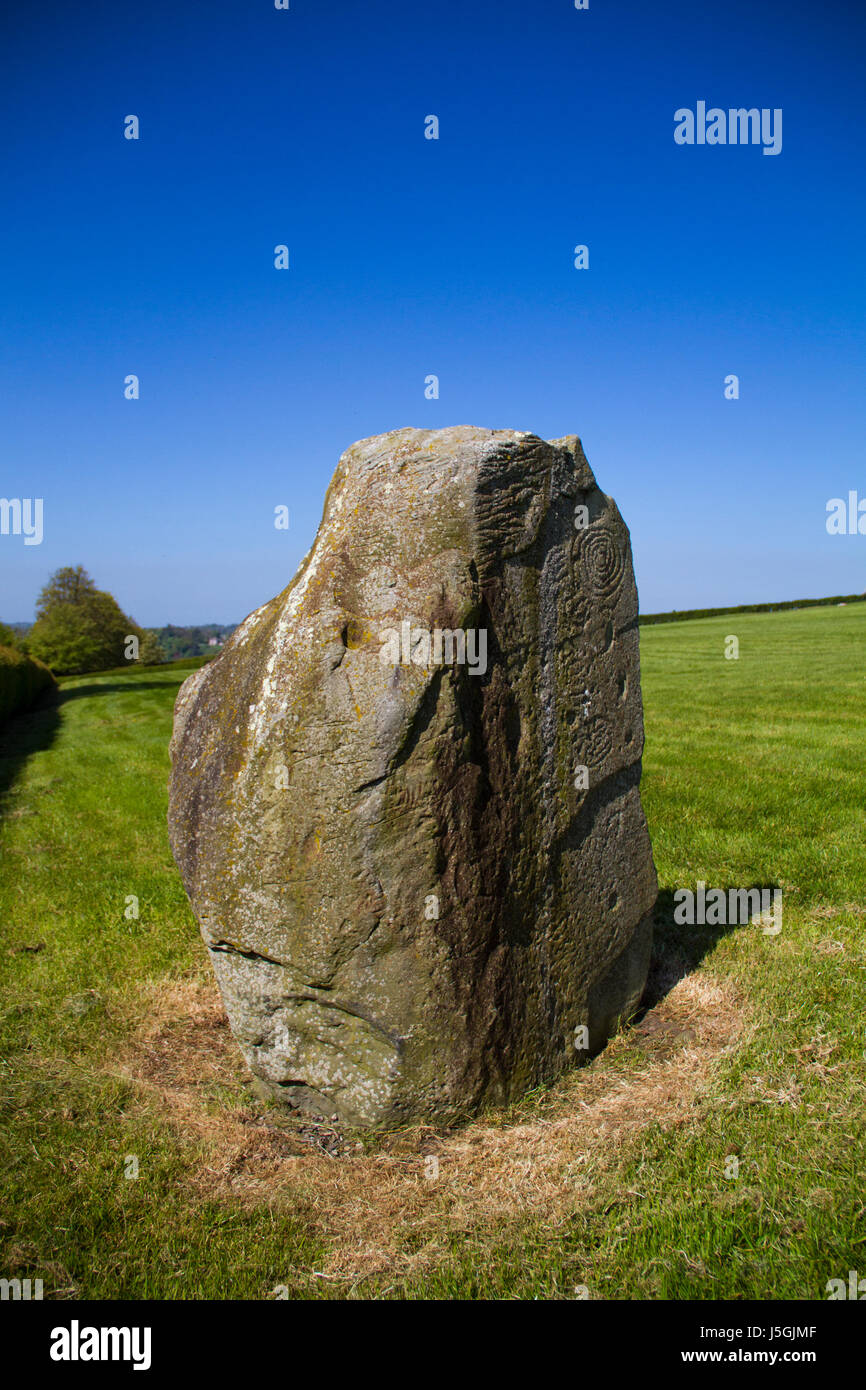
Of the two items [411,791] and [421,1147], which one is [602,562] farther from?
[421,1147]

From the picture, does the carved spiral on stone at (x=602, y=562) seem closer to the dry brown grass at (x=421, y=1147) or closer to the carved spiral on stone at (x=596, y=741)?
the carved spiral on stone at (x=596, y=741)

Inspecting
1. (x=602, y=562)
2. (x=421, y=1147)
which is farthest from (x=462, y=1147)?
(x=602, y=562)

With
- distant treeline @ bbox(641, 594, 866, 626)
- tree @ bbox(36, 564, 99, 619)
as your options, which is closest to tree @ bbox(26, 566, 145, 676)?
tree @ bbox(36, 564, 99, 619)

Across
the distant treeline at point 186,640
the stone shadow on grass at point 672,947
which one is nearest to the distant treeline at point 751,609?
the distant treeline at point 186,640

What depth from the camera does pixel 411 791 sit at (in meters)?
4.20

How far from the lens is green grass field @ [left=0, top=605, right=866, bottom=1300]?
3602 mm

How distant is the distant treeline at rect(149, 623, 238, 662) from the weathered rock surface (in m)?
62.4

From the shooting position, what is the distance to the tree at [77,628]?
47.1 meters

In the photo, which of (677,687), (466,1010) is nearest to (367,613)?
(466,1010)

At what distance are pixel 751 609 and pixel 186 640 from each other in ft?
233

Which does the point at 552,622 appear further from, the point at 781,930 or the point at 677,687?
the point at 677,687

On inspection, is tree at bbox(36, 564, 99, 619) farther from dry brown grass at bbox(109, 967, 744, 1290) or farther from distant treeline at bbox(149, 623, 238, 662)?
dry brown grass at bbox(109, 967, 744, 1290)

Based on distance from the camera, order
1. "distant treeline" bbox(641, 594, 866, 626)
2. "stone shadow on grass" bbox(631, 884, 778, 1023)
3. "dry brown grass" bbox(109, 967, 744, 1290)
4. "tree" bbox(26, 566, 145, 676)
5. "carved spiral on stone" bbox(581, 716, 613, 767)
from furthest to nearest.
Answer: "distant treeline" bbox(641, 594, 866, 626) → "tree" bbox(26, 566, 145, 676) → "stone shadow on grass" bbox(631, 884, 778, 1023) → "carved spiral on stone" bbox(581, 716, 613, 767) → "dry brown grass" bbox(109, 967, 744, 1290)
